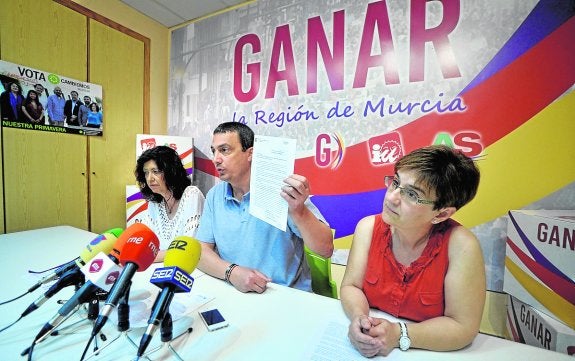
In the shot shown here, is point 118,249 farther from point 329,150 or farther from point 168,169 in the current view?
point 329,150

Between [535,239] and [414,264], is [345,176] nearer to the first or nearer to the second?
[535,239]

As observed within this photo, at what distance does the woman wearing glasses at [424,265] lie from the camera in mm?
774

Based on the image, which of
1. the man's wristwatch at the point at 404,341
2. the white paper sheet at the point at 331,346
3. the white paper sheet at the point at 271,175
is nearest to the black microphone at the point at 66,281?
the white paper sheet at the point at 271,175

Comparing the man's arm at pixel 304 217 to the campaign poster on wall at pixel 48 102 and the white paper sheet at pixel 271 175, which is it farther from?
the campaign poster on wall at pixel 48 102

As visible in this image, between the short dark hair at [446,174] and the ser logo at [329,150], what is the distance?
1.48 metres

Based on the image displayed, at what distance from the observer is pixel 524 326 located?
1.59m

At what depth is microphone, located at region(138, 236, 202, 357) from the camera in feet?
1.91

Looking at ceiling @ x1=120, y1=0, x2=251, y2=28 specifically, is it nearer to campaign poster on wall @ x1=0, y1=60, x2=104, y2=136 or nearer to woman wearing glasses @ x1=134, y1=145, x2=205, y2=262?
campaign poster on wall @ x1=0, y1=60, x2=104, y2=136

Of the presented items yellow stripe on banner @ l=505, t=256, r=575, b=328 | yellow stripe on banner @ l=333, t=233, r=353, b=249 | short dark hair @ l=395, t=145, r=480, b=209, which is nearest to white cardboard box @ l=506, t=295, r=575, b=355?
yellow stripe on banner @ l=505, t=256, r=575, b=328

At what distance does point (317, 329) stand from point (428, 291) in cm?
40

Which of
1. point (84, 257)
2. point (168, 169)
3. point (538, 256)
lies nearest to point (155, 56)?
point (168, 169)

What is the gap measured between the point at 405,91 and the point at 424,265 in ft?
5.42

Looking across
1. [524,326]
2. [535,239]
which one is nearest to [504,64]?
[535,239]

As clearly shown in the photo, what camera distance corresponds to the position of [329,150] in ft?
8.11
